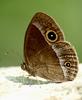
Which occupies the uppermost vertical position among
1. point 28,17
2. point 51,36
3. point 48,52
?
point 28,17

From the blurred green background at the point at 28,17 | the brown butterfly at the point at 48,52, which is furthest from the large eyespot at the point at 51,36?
the blurred green background at the point at 28,17

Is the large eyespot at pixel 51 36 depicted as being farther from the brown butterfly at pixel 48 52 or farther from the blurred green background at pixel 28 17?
the blurred green background at pixel 28 17

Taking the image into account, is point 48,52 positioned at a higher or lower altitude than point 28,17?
lower

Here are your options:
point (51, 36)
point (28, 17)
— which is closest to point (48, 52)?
point (51, 36)

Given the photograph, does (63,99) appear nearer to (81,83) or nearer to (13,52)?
(81,83)

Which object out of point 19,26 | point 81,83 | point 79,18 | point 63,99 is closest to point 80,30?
point 79,18

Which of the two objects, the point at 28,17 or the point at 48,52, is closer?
the point at 48,52

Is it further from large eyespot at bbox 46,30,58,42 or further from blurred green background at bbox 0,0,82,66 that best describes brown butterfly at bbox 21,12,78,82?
blurred green background at bbox 0,0,82,66

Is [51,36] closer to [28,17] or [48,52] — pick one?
[48,52]
